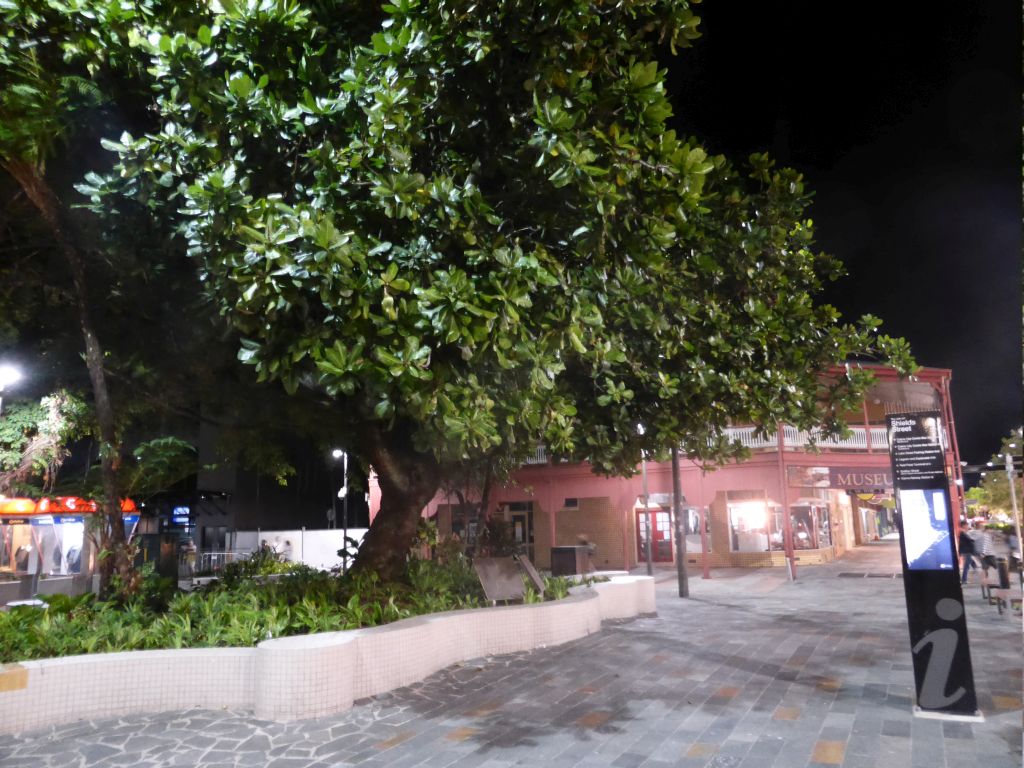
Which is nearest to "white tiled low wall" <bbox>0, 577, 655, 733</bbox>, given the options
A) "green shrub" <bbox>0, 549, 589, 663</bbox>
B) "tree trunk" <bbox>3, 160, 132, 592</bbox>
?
"green shrub" <bbox>0, 549, 589, 663</bbox>

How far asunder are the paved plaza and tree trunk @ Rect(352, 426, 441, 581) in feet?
7.22

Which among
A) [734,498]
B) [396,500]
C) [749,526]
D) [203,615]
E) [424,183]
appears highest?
[424,183]

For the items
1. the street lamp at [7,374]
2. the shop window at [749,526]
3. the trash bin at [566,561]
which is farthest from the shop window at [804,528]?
the street lamp at [7,374]

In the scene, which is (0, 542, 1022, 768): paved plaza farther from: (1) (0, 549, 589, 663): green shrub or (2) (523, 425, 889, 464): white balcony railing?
(2) (523, 425, 889, 464): white balcony railing

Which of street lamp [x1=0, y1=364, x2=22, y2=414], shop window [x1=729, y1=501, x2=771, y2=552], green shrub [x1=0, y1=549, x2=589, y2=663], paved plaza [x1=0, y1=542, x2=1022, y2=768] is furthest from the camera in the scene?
shop window [x1=729, y1=501, x2=771, y2=552]

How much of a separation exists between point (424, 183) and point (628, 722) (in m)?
4.80

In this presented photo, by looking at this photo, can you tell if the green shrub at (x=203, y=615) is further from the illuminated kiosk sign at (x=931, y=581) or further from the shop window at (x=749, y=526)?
the shop window at (x=749, y=526)

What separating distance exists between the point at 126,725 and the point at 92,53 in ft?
19.0

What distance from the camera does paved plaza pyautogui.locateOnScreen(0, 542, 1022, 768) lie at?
534 centimetres

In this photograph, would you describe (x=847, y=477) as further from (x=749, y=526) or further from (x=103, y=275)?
(x=103, y=275)

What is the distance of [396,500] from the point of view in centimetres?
1018

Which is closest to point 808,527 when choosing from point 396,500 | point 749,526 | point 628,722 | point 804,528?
point 804,528

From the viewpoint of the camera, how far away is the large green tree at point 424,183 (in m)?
5.51

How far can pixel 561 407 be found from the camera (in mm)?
6941
